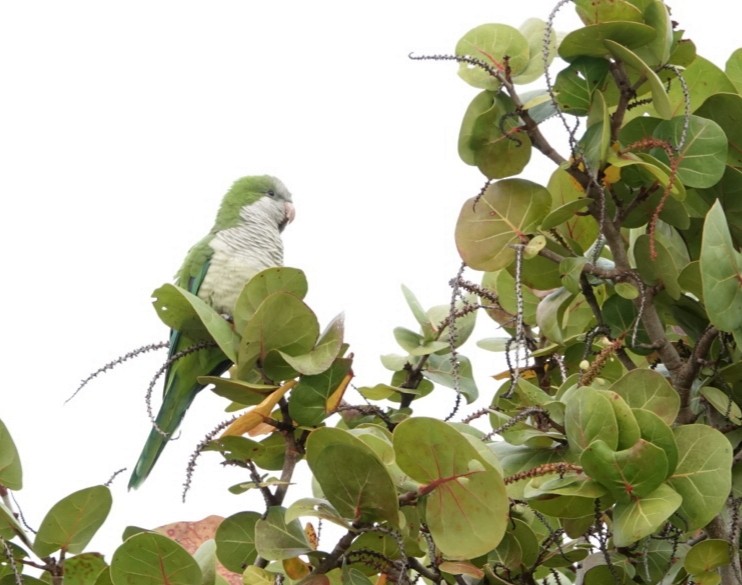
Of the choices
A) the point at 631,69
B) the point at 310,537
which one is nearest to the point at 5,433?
the point at 310,537

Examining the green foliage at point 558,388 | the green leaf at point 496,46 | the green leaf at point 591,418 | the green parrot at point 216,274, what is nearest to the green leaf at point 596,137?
the green foliage at point 558,388

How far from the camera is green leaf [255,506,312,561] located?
4.76 feet

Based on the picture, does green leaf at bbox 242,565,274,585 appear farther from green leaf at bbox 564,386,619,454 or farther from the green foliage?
green leaf at bbox 564,386,619,454

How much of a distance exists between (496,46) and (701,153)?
39cm

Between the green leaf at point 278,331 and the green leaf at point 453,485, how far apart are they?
38cm

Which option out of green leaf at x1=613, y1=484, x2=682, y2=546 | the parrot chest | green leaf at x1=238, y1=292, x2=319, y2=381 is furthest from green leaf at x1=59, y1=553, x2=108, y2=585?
the parrot chest

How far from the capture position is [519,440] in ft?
4.72

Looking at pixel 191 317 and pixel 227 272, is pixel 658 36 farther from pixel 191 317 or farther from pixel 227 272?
pixel 227 272

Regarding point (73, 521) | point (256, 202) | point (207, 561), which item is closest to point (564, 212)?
point (207, 561)

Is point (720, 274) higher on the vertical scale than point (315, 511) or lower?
higher

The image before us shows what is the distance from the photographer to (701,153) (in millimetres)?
1576

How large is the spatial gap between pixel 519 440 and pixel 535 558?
1.08ft

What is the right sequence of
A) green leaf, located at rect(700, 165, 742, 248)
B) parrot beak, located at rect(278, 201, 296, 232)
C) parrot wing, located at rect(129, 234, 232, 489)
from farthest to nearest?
1. parrot beak, located at rect(278, 201, 296, 232)
2. parrot wing, located at rect(129, 234, 232, 489)
3. green leaf, located at rect(700, 165, 742, 248)

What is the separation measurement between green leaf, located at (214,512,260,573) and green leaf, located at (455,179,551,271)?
22.9 inches
